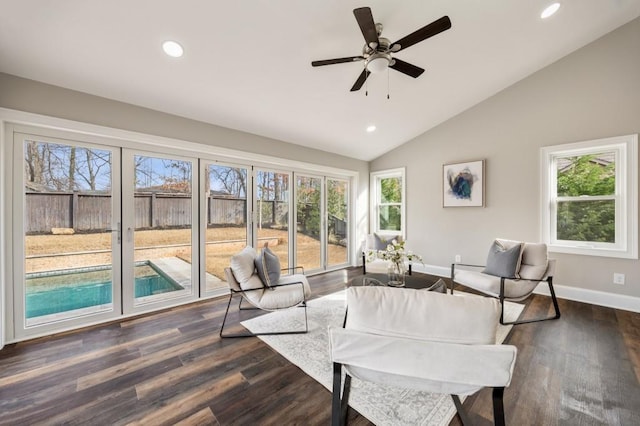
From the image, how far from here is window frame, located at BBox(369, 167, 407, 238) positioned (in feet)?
18.4

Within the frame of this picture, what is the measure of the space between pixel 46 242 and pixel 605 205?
268 inches

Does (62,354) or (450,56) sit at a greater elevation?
(450,56)

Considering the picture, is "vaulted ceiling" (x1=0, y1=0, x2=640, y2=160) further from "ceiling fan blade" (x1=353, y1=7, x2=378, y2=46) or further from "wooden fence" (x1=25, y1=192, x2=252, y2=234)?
"wooden fence" (x1=25, y1=192, x2=252, y2=234)

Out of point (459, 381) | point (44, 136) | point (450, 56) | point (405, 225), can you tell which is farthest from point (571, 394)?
point (44, 136)

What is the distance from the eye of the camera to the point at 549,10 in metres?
2.82

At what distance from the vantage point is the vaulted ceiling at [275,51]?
2.16 meters

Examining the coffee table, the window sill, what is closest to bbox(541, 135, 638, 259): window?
the window sill

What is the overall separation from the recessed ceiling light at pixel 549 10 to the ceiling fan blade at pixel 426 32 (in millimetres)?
1931

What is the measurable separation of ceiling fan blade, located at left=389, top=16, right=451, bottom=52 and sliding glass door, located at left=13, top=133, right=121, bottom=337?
3.26m

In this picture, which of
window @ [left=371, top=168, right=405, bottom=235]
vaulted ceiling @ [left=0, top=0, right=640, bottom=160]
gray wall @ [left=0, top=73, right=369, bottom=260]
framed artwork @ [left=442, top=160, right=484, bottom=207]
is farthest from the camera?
window @ [left=371, top=168, right=405, bottom=235]

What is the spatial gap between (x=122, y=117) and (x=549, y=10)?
4863 mm

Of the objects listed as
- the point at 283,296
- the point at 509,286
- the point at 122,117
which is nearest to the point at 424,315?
the point at 283,296

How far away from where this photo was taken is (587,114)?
3.59 metres

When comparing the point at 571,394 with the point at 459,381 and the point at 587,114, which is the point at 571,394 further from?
the point at 587,114
